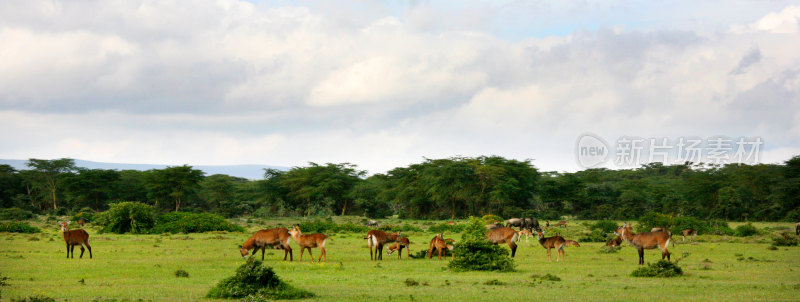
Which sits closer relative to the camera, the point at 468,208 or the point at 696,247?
the point at 696,247

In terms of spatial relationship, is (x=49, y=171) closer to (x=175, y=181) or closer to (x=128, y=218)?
(x=175, y=181)

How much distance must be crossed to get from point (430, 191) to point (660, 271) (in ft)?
165

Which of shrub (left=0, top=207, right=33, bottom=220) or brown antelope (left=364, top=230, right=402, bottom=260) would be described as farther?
shrub (left=0, top=207, right=33, bottom=220)

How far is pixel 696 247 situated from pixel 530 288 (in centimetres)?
1869

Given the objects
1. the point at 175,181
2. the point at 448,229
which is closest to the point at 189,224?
the point at 448,229

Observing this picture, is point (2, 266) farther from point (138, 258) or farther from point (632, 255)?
point (632, 255)

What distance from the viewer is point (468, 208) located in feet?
235

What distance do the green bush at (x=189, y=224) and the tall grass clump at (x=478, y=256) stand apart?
2467 cm

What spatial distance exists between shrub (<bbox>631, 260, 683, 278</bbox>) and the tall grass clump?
3.70 m

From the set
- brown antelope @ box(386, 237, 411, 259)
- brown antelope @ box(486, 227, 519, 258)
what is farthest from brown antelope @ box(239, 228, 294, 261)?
brown antelope @ box(486, 227, 519, 258)

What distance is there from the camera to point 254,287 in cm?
1335

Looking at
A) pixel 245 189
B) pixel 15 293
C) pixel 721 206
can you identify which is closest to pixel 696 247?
pixel 15 293

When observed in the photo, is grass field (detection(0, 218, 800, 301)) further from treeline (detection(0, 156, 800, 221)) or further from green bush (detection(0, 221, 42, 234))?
treeline (detection(0, 156, 800, 221))

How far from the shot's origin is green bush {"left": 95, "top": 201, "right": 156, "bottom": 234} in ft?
125
